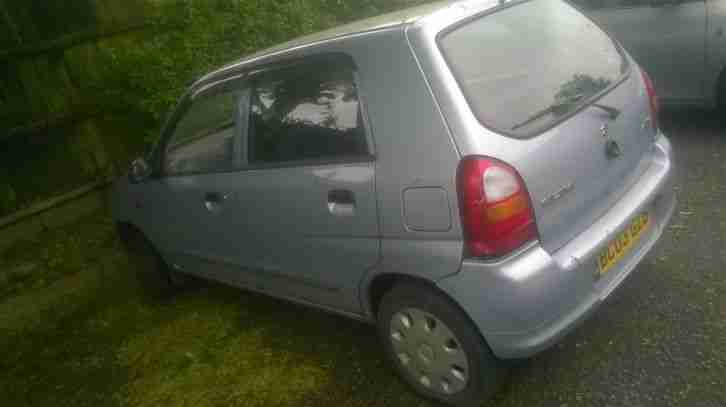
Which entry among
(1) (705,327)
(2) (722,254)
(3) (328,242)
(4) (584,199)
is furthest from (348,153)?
(2) (722,254)

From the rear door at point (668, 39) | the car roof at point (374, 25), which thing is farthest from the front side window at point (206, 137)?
the rear door at point (668, 39)

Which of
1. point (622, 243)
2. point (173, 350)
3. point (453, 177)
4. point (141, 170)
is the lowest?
point (173, 350)

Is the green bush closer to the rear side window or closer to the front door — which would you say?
the front door

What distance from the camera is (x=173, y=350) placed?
3.83m

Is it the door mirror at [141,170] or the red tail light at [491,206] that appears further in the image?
the door mirror at [141,170]

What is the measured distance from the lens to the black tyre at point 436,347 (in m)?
2.46

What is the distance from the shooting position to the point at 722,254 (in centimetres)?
337

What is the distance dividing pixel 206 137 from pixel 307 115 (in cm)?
104

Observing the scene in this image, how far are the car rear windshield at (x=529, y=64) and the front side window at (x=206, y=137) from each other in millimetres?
1417

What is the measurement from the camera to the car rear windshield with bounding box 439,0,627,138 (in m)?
2.39

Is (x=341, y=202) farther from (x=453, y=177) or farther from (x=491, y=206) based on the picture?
(x=491, y=206)

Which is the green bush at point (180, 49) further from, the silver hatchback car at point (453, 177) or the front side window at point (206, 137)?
the silver hatchback car at point (453, 177)

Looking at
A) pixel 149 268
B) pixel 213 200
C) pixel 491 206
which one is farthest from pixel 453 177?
pixel 149 268

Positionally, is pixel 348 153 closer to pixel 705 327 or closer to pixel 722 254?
pixel 705 327
